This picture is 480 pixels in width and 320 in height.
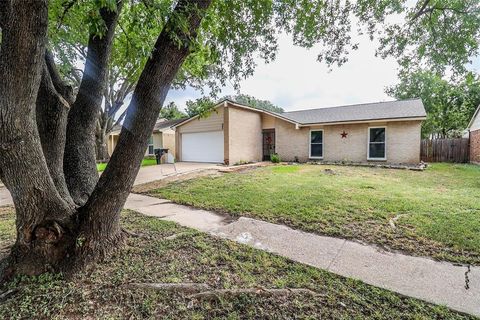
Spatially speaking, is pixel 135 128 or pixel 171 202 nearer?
pixel 135 128

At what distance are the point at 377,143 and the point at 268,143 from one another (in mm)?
6492

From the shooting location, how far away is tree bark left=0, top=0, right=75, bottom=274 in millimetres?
1859

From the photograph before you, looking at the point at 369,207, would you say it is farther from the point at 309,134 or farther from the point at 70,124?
the point at 309,134

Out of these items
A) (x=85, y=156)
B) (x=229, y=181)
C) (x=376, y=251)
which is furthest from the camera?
(x=229, y=181)

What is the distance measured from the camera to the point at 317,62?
5.42 metres

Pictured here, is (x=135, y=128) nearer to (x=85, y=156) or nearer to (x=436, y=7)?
(x=85, y=156)

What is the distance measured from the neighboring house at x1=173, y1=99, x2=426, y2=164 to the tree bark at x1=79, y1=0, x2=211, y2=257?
10.2 metres

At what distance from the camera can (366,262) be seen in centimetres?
272

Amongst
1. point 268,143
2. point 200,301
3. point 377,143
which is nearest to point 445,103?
point 377,143

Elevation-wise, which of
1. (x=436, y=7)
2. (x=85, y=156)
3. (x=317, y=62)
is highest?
(x=436, y=7)

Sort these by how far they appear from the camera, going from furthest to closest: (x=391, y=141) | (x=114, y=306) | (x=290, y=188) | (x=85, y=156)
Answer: (x=391, y=141)
(x=290, y=188)
(x=85, y=156)
(x=114, y=306)

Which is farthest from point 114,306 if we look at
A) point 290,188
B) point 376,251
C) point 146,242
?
point 290,188

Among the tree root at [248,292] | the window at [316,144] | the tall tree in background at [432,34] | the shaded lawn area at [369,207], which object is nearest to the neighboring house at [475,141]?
the shaded lawn area at [369,207]

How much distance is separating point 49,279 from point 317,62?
598cm
